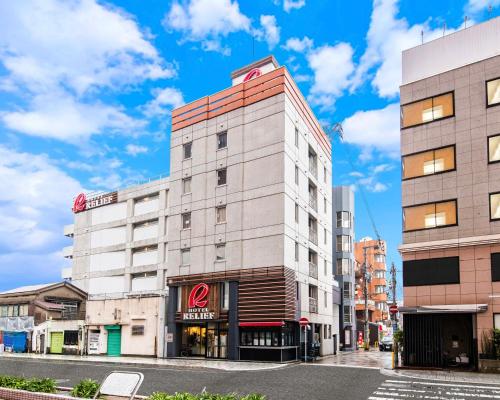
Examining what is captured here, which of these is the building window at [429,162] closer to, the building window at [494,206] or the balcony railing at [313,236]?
the building window at [494,206]

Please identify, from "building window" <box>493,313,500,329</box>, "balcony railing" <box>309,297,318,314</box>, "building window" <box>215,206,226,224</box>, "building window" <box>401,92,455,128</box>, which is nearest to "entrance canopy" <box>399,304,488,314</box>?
"building window" <box>493,313,500,329</box>

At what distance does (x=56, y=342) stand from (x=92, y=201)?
1762 cm

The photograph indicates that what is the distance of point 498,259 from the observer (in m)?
30.8

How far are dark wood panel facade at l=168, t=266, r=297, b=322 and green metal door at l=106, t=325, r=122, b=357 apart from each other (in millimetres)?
12833

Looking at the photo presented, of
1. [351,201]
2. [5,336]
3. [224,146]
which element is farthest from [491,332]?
[5,336]

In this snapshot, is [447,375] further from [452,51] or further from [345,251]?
[345,251]

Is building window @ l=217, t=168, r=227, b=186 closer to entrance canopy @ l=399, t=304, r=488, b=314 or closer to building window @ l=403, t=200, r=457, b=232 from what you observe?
building window @ l=403, t=200, r=457, b=232

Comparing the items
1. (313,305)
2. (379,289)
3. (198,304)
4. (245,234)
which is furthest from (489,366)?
(379,289)

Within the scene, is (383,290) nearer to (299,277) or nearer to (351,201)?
(351,201)

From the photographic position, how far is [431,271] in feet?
109

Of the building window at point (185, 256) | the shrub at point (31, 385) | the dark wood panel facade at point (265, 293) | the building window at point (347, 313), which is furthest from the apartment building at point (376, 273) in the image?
the shrub at point (31, 385)

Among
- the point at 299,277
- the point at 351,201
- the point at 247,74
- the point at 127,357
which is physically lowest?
the point at 127,357

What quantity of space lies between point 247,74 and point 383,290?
227 feet

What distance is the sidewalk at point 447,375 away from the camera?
26.6 meters
